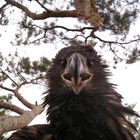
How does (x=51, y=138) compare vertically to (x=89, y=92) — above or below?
below

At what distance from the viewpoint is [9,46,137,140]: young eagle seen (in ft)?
8.45

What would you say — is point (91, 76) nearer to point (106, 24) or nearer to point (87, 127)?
point (87, 127)

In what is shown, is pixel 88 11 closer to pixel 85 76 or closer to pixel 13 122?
pixel 13 122

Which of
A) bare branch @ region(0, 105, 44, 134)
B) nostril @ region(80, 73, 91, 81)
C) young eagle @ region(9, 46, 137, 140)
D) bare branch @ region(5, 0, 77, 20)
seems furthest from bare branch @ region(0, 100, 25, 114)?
nostril @ region(80, 73, 91, 81)

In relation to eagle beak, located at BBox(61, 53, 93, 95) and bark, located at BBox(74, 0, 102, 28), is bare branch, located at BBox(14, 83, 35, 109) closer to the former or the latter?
bark, located at BBox(74, 0, 102, 28)

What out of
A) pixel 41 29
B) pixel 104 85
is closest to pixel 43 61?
pixel 41 29

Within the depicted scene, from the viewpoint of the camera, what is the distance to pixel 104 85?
2809mm

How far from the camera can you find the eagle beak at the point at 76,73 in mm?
2512

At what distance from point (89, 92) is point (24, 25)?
8688mm

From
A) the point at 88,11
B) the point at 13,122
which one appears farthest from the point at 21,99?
the point at 13,122

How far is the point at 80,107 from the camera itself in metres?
2.66

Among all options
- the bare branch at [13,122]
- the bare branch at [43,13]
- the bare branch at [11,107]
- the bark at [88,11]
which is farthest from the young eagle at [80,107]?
the bare branch at [11,107]

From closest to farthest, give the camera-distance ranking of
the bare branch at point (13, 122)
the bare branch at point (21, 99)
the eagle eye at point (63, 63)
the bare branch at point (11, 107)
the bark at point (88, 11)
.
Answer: the eagle eye at point (63, 63)
the bare branch at point (13, 122)
the bark at point (88, 11)
the bare branch at point (11, 107)
the bare branch at point (21, 99)

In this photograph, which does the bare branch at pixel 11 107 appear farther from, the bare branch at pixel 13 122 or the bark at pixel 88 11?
the bark at pixel 88 11
